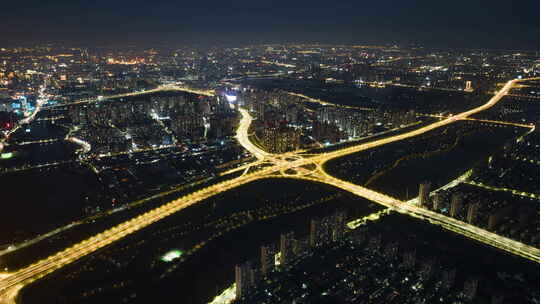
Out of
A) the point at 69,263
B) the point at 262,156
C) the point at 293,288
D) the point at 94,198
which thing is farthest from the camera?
the point at 262,156

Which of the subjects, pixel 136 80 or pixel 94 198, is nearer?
pixel 94 198

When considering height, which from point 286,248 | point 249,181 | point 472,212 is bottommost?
point 286,248

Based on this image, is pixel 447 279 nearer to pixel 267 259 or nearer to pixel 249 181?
pixel 267 259

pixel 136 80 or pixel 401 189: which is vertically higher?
pixel 136 80

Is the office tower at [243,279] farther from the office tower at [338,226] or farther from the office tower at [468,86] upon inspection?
the office tower at [468,86]

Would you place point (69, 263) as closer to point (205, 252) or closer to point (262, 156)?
point (205, 252)

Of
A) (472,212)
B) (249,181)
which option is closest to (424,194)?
(472,212)

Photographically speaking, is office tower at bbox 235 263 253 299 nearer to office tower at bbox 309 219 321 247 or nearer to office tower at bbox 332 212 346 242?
office tower at bbox 309 219 321 247

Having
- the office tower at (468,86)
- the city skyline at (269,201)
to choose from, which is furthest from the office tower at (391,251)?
the office tower at (468,86)

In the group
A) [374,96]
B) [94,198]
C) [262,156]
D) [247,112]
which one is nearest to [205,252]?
[94,198]

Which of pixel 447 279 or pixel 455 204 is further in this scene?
pixel 455 204
